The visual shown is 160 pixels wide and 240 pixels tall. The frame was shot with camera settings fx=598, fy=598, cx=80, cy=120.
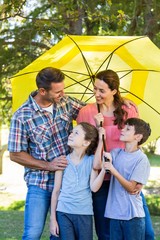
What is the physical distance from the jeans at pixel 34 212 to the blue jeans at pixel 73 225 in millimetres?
134

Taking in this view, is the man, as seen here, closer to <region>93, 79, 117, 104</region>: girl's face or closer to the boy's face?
<region>93, 79, 117, 104</region>: girl's face

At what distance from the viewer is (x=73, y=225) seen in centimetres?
431

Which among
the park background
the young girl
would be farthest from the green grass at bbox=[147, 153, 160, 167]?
the young girl

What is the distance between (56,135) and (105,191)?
56cm

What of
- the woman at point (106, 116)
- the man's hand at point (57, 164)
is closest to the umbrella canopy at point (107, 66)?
the woman at point (106, 116)

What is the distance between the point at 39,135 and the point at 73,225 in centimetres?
69

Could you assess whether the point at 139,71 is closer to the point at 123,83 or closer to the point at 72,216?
the point at 123,83

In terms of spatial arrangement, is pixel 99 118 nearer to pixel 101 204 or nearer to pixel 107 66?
pixel 101 204

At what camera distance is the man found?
4.30 meters

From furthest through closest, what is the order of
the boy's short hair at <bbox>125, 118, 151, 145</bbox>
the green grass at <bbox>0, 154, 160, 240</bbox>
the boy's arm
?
the green grass at <bbox>0, 154, 160, 240</bbox> → the boy's short hair at <bbox>125, 118, 151, 145</bbox> → the boy's arm

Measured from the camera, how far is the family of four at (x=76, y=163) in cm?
430

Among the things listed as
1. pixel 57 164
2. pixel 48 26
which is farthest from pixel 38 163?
pixel 48 26

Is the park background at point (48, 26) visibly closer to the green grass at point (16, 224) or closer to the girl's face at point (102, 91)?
the green grass at point (16, 224)

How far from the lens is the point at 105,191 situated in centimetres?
449
